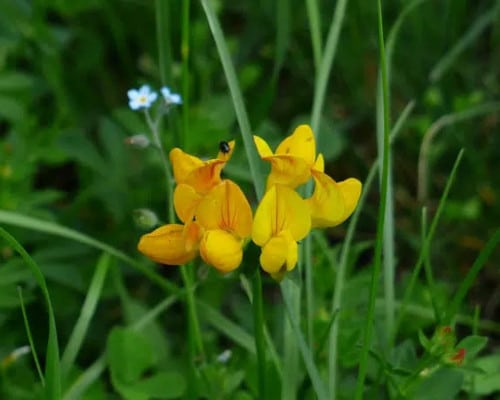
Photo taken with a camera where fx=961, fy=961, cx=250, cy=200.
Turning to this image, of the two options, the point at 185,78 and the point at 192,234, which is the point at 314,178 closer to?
the point at 192,234

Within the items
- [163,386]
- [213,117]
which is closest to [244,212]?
[163,386]

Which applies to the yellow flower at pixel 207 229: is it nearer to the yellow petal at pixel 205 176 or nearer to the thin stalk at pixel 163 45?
the yellow petal at pixel 205 176

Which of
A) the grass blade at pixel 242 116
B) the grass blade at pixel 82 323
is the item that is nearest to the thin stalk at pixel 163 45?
the grass blade at pixel 242 116

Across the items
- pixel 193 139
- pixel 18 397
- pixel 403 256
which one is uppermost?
pixel 193 139

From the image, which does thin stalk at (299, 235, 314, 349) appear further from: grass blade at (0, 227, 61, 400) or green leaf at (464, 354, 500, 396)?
grass blade at (0, 227, 61, 400)

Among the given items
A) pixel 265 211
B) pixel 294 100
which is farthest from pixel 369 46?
pixel 265 211

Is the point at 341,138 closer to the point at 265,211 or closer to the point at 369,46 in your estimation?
the point at 369,46
